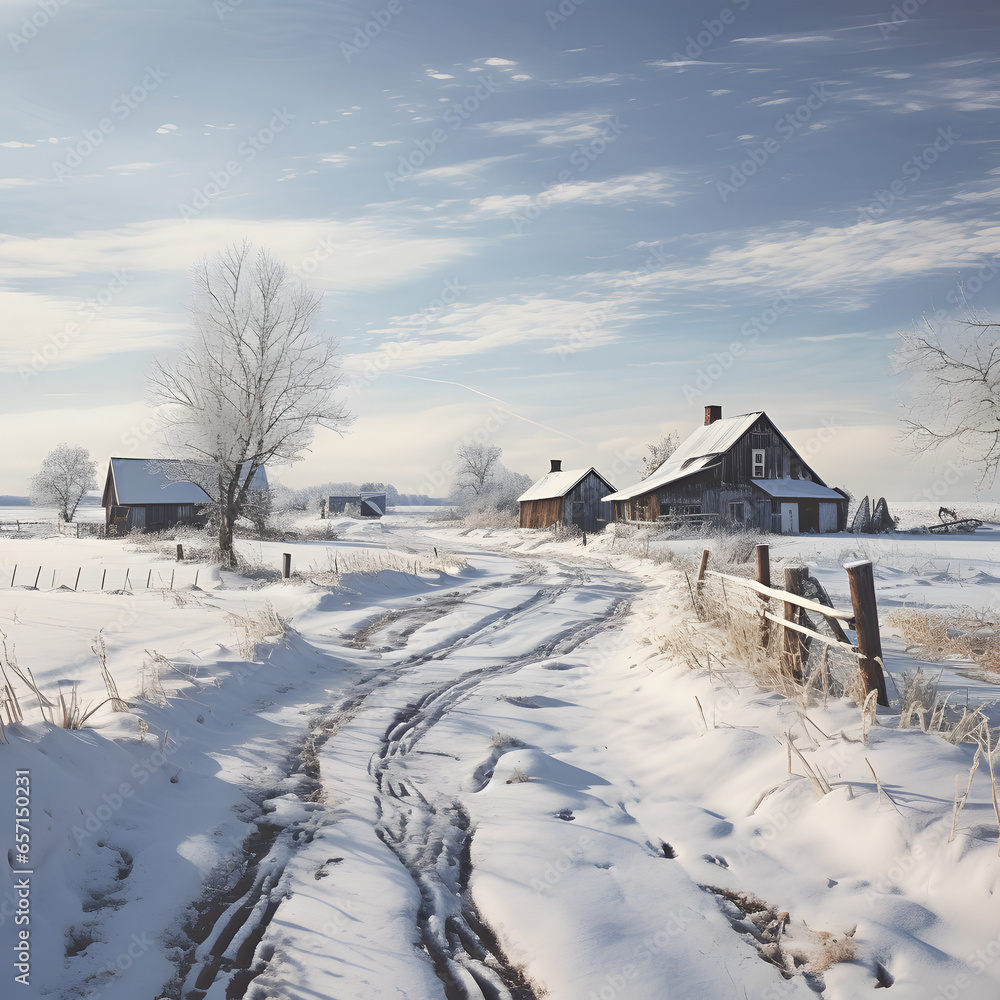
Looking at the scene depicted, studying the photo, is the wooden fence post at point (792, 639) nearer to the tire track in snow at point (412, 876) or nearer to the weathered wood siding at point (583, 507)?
the tire track in snow at point (412, 876)

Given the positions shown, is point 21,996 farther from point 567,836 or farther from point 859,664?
point 859,664

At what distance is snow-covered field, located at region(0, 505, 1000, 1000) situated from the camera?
328 cm

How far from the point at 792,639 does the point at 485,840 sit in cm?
379

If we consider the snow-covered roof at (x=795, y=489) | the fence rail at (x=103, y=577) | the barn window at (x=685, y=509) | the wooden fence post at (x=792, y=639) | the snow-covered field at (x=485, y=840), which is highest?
the snow-covered roof at (x=795, y=489)

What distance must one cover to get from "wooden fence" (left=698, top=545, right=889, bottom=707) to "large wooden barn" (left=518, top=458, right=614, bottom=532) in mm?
34183

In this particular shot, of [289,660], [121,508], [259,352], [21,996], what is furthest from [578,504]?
[21,996]

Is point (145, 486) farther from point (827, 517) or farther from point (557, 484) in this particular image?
point (827, 517)

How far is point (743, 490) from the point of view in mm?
35906

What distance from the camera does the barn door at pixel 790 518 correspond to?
35.7 m

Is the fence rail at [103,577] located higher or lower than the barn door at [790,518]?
lower

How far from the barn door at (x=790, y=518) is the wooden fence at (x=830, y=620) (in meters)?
29.6

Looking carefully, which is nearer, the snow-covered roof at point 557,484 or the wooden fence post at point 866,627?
the wooden fence post at point 866,627

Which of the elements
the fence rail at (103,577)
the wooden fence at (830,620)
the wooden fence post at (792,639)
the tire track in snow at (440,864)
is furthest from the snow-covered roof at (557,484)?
the tire track in snow at (440,864)

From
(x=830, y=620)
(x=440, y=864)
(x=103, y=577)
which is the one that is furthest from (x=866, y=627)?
(x=103, y=577)
